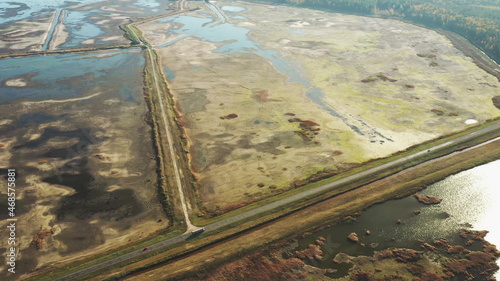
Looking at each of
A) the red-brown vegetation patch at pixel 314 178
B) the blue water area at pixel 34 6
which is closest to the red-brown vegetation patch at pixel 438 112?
the red-brown vegetation patch at pixel 314 178

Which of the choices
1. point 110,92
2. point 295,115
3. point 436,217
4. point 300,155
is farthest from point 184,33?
point 436,217

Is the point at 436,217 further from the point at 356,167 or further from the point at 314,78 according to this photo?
the point at 314,78

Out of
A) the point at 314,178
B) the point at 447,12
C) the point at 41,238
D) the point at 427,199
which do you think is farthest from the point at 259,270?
the point at 447,12

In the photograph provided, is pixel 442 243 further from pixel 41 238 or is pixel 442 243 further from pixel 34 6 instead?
pixel 34 6

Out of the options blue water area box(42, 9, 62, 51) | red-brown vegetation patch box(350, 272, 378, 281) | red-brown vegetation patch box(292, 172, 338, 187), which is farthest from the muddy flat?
red-brown vegetation patch box(350, 272, 378, 281)

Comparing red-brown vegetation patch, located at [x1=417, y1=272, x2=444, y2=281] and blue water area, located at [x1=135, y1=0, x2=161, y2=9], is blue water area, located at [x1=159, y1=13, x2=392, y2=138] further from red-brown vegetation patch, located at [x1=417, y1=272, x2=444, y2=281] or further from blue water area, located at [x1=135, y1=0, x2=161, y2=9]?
red-brown vegetation patch, located at [x1=417, y1=272, x2=444, y2=281]

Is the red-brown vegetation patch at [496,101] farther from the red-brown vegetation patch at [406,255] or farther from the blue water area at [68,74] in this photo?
the blue water area at [68,74]

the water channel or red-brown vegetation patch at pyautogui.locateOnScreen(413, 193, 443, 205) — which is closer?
the water channel
